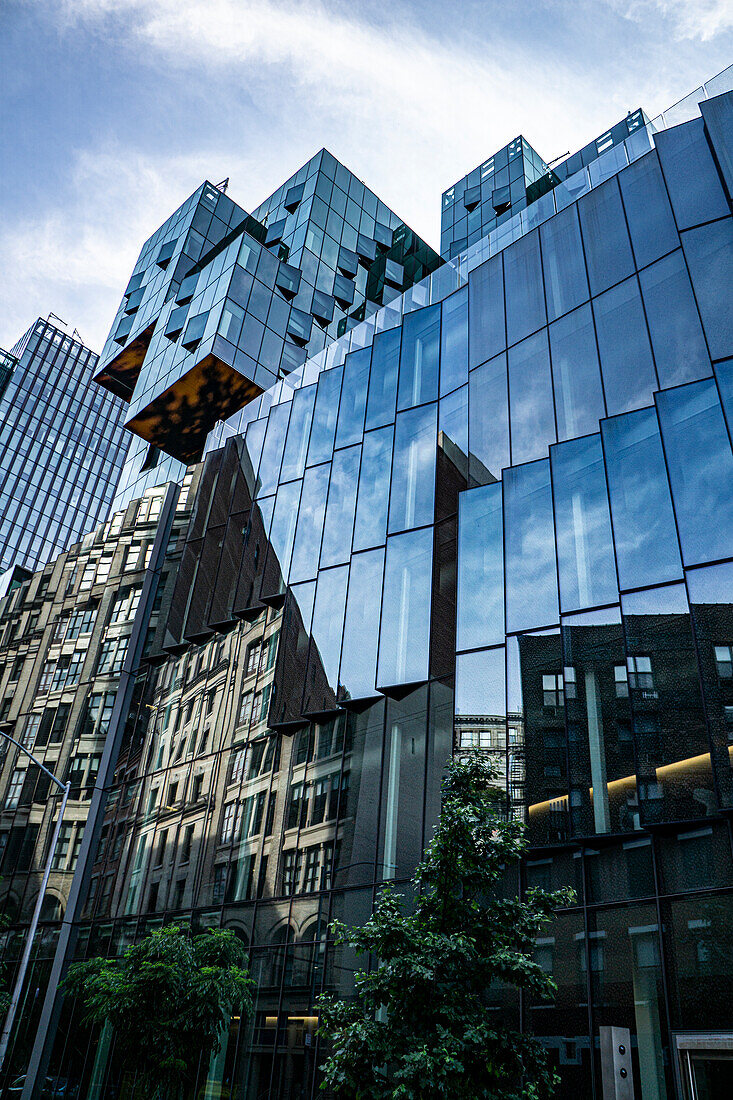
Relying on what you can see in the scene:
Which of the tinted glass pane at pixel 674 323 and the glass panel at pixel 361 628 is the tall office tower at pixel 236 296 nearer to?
the glass panel at pixel 361 628

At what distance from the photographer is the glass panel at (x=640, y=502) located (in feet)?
61.2

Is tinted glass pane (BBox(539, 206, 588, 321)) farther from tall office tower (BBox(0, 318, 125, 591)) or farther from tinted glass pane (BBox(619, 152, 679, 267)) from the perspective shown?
tall office tower (BBox(0, 318, 125, 591))

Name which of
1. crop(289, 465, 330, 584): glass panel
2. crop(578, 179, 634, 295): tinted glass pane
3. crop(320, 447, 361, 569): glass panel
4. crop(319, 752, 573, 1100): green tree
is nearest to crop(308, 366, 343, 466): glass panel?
crop(289, 465, 330, 584): glass panel

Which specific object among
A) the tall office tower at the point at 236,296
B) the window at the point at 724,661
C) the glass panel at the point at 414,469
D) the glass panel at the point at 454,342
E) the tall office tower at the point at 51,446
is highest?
the tall office tower at the point at 51,446

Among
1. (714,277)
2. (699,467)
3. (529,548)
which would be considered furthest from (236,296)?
(699,467)

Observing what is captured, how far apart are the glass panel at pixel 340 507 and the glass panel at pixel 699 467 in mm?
11629

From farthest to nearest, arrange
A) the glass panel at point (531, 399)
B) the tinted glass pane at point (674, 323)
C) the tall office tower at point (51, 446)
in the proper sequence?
the tall office tower at point (51, 446) → the glass panel at point (531, 399) → the tinted glass pane at point (674, 323)

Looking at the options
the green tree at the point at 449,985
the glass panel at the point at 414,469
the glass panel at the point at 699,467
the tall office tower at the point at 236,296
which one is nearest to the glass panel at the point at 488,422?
the glass panel at the point at 414,469

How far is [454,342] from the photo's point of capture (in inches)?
1115

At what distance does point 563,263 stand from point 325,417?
426 inches

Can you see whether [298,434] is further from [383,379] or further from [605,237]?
[605,237]

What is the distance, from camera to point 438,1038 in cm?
1300

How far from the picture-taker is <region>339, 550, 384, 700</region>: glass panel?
2469 cm

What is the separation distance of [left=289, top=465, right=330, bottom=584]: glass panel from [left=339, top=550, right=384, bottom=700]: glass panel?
8.15 ft
